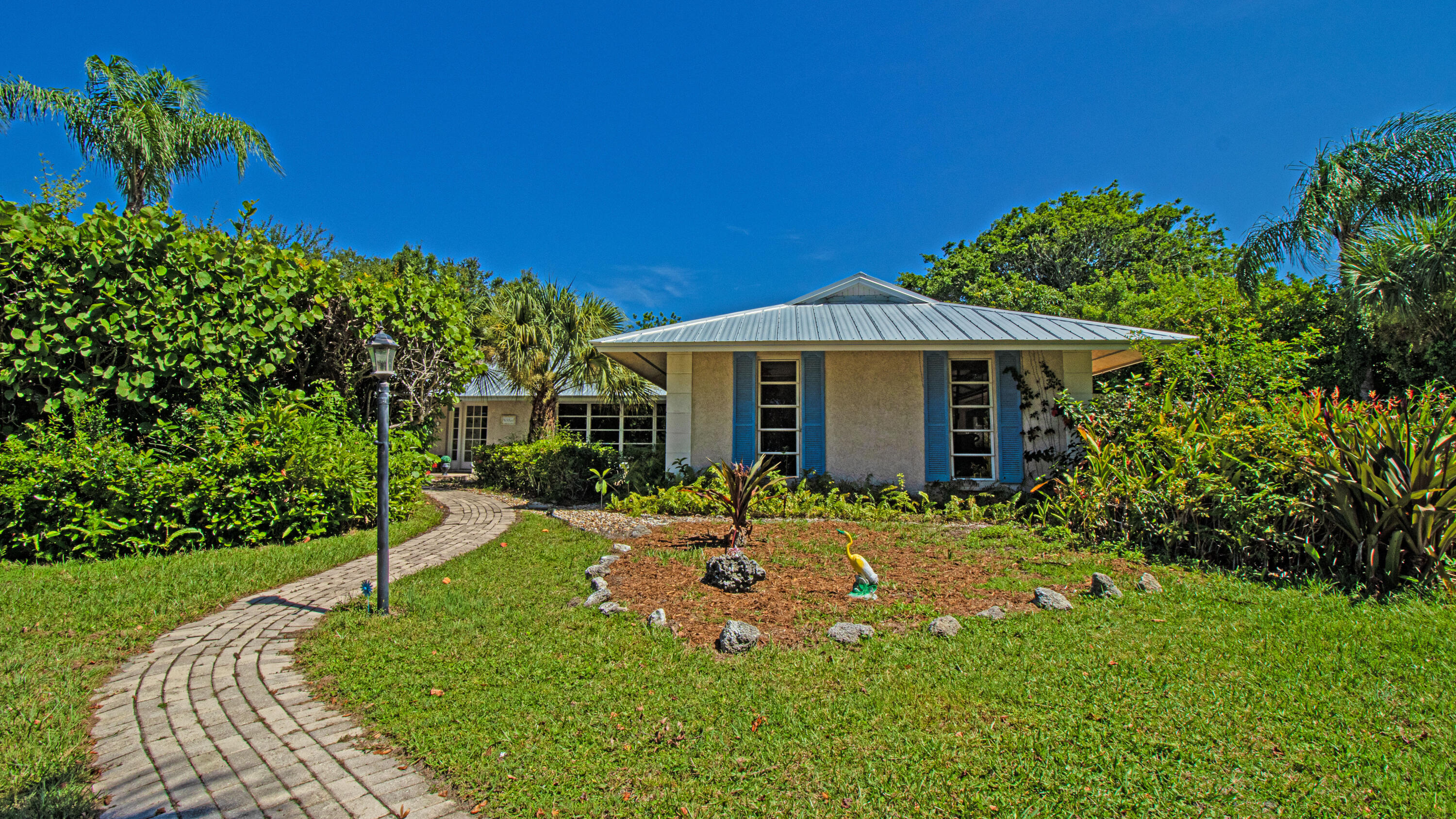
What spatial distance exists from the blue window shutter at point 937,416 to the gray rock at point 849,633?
6328 millimetres

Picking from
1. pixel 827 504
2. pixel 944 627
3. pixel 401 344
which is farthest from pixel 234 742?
pixel 401 344

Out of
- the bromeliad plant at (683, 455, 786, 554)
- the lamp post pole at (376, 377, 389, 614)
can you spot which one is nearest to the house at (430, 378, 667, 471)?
the bromeliad plant at (683, 455, 786, 554)

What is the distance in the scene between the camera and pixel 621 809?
2.54 m

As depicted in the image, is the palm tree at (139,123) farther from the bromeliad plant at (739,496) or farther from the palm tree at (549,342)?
the bromeliad plant at (739,496)

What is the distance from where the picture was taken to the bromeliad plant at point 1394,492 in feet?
16.6

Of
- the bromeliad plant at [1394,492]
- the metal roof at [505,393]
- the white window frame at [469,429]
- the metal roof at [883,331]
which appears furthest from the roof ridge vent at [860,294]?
the white window frame at [469,429]

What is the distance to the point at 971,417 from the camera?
10695mm

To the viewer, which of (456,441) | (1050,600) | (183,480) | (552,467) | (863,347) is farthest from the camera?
(456,441)

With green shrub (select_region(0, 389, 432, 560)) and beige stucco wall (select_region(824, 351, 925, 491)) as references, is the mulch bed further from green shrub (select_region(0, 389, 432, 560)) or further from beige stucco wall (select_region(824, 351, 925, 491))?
green shrub (select_region(0, 389, 432, 560))

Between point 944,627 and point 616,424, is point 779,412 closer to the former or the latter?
point 944,627

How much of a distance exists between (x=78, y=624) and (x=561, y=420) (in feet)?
53.1

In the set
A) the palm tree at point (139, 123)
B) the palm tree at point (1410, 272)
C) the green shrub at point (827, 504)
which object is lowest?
the green shrub at point (827, 504)

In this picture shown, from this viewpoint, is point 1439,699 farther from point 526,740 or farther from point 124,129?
point 124,129

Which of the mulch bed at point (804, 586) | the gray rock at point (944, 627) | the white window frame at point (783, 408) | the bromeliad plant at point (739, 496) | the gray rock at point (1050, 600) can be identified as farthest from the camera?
the white window frame at point (783, 408)
